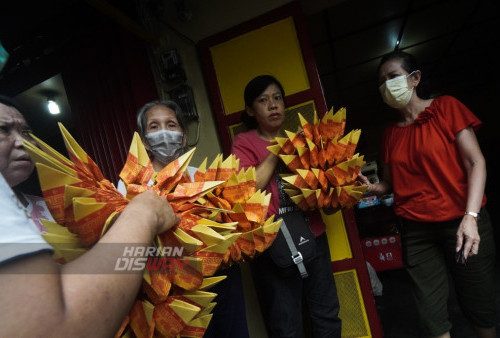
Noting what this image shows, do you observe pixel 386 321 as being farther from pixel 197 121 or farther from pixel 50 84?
pixel 50 84

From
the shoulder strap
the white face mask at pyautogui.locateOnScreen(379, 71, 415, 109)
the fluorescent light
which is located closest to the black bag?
the shoulder strap

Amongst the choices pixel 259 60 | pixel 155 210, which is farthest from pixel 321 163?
pixel 259 60

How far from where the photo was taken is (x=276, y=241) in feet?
4.33

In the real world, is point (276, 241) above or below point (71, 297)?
below

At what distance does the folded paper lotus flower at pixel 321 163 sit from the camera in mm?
1292

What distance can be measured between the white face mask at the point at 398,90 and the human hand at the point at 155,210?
143 cm

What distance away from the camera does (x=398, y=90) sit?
150 cm

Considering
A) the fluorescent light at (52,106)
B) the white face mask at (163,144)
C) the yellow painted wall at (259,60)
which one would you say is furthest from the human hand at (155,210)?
the fluorescent light at (52,106)

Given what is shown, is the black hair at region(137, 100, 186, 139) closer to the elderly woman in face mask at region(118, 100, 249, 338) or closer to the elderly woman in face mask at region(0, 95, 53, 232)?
the elderly woman in face mask at region(118, 100, 249, 338)

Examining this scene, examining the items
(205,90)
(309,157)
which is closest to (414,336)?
(309,157)

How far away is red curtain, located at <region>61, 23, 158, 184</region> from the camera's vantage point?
2.22 metres

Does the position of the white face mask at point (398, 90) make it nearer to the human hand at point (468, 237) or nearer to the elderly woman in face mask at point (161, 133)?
the human hand at point (468, 237)

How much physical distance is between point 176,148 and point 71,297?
1.02 meters

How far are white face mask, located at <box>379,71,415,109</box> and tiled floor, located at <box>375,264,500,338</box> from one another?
5.38 ft
